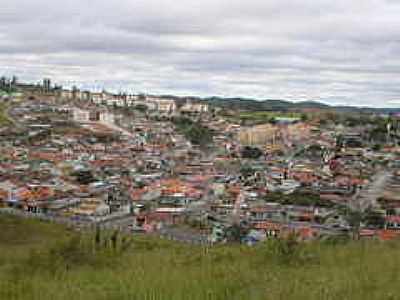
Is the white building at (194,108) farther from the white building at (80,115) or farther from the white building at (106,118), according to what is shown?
the white building at (80,115)

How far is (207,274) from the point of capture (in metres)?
4.29

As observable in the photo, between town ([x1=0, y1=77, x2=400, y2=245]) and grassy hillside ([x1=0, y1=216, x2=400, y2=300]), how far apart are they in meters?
0.87

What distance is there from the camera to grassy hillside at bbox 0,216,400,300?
3.54 m

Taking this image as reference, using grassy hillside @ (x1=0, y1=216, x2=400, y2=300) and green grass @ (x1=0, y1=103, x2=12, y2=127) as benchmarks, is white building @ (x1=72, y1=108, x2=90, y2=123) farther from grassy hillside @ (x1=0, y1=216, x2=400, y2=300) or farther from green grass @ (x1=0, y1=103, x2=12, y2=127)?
grassy hillside @ (x1=0, y1=216, x2=400, y2=300)

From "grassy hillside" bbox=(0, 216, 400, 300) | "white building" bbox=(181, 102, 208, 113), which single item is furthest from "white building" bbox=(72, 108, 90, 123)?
"grassy hillside" bbox=(0, 216, 400, 300)

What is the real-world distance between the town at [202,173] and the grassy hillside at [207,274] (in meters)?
0.87

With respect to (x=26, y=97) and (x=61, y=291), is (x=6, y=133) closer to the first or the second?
(x=26, y=97)

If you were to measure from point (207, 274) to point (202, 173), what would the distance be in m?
35.7

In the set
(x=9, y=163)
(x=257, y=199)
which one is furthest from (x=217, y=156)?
(x=257, y=199)

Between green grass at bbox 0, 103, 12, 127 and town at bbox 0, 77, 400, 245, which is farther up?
green grass at bbox 0, 103, 12, 127

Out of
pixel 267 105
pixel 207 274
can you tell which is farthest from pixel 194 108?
pixel 207 274

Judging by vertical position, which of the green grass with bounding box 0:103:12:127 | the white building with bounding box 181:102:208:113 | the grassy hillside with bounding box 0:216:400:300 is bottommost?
the green grass with bounding box 0:103:12:127

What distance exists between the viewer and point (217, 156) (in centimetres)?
5175

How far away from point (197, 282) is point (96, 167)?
38806mm
